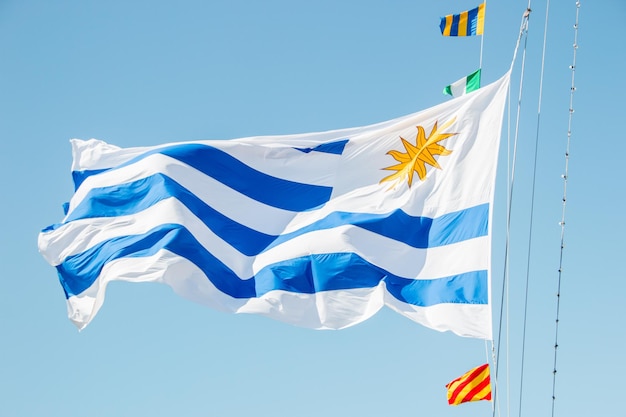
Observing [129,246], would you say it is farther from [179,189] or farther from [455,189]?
[455,189]

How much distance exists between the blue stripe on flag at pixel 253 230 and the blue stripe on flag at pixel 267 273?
0.68m

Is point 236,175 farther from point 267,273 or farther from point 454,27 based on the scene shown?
point 454,27

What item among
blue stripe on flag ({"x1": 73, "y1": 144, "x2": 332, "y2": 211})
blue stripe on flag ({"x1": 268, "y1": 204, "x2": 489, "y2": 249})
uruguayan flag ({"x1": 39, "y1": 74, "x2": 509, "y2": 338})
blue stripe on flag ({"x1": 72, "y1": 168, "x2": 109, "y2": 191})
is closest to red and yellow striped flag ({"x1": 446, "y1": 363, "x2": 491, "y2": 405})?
uruguayan flag ({"x1": 39, "y1": 74, "x2": 509, "y2": 338})

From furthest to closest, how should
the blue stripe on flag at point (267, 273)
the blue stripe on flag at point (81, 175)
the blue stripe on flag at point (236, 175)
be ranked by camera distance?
1. the blue stripe on flag at point (81, 175)
2. the blue stripe on flag at point (236, 175)
3. the blue stripe on flag at point (267, 273)

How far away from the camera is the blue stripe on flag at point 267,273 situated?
16.2 metres

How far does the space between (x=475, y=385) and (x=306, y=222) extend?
14.0 ft

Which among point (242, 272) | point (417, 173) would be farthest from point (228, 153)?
point (417, 173)

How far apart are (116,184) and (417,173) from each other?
587 centimetres

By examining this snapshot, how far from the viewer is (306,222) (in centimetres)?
1792

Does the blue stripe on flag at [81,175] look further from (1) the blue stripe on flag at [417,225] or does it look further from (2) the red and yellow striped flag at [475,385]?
(2) the red and yellow striped flag at [475,385]

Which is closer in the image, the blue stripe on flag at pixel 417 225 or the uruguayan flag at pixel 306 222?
the blue stripe on flag at pixel 417 225

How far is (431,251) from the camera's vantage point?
648 inches

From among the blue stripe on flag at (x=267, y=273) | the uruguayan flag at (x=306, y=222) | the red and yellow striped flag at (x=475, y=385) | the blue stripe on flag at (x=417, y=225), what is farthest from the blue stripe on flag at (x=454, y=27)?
the red and yellow striped flag at (x=475, y=385)

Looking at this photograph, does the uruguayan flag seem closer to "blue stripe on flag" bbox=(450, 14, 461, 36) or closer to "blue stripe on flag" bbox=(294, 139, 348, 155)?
"blue stripe on flag" bbox=(294, 139, 348, 155)
